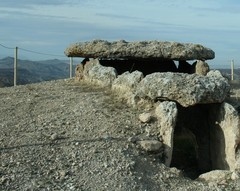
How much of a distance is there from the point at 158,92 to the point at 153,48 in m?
4.15

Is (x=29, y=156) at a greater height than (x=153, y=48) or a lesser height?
lesser

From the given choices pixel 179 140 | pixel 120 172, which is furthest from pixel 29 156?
pixel 179 140

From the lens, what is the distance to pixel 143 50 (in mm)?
15969

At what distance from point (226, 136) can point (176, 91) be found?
1.69 meters

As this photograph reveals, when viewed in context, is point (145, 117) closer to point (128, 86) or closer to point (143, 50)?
point (128, 86)

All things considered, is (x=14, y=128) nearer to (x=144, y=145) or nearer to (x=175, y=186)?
(x=144, y=145)

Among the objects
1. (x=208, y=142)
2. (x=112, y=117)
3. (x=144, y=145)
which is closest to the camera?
(x=144, y=145)

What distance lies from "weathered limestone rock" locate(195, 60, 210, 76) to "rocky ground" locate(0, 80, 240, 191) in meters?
3.83

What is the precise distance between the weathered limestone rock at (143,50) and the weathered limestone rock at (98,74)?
1.23 ft

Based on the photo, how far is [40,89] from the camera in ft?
51.3

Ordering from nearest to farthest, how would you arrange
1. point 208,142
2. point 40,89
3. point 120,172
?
point 120,172 → point 208,142 → point 40,89

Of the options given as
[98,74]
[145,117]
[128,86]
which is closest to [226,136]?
[145,117]

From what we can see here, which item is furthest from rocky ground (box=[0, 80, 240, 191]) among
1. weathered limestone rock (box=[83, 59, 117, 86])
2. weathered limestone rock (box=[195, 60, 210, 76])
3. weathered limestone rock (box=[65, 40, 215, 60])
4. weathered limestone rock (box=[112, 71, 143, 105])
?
weathered limestone rock (box=[195, 60, 210, 76])

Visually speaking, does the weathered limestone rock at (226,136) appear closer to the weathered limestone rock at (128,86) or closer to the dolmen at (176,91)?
the dolmen at (176,91)
